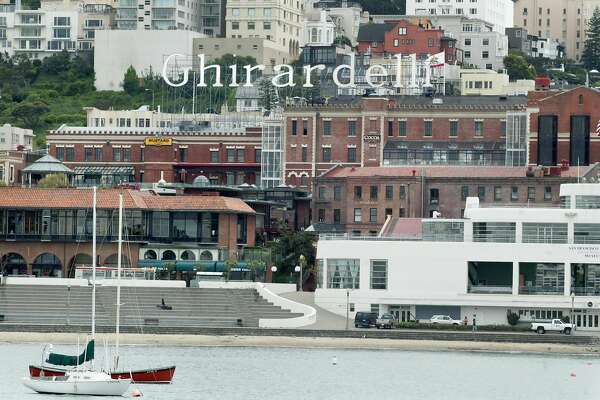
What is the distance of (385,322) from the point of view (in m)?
145

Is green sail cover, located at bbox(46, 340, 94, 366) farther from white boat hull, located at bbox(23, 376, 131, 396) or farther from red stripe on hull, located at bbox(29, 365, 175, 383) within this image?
white boat hull, located at bbox(23, 376, 131, 396)

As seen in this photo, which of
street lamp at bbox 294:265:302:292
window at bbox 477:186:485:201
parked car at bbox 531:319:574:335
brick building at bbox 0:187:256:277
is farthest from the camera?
window at bbox 477:186:485:201

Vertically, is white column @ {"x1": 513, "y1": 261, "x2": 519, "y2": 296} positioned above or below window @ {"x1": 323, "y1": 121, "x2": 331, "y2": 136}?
below

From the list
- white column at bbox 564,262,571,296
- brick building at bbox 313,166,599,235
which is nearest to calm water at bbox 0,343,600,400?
white column at bbox 564,262,571,296

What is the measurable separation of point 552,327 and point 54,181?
178 ft

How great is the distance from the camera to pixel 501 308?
150m

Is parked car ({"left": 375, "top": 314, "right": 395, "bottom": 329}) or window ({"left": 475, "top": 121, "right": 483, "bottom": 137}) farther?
window ({"left": 475, "top": 121, "right": 483, "bottom": 137})

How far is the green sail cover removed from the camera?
113 m

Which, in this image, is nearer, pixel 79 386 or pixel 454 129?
pixel 79 386

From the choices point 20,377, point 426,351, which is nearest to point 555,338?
point 426,351

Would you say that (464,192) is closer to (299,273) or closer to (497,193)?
(497,193)

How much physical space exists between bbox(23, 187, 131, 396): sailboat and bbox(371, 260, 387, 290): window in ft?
131

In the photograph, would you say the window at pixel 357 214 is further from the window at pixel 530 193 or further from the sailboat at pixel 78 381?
the sailboat at pixel 78 381

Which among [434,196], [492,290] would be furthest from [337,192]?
[492,290]
